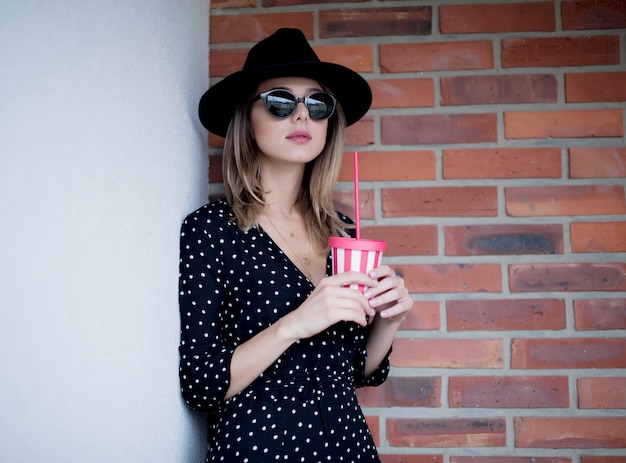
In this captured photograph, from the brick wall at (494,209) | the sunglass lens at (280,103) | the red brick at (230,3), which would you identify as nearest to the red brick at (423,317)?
the brick wall at (494,209)

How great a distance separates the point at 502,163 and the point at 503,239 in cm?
25

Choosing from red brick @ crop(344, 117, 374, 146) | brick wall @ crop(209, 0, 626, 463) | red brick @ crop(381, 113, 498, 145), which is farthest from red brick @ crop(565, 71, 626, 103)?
red brick @ crop(344, 117, 374, 146)

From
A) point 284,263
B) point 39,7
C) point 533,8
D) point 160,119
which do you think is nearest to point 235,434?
point 284,263

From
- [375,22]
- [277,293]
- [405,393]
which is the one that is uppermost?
[375,22]

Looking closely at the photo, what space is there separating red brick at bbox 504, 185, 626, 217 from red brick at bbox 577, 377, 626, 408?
537 mm

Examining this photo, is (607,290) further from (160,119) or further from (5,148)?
(5,148)

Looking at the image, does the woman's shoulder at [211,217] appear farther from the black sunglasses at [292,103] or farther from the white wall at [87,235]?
the black sunglasses at [292,103]

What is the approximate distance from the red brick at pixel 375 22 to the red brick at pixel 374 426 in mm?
1271

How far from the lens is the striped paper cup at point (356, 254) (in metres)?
1.14

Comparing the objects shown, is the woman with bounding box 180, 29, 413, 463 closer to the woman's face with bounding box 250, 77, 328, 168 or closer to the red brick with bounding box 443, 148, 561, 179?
the woman's face with bounding box 250, 77, 328, 168

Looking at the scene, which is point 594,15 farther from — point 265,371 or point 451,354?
point 265,371

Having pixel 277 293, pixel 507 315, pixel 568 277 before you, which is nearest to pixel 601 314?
pixel 568 277

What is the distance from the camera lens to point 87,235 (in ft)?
2.70

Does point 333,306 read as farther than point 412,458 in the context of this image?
No
